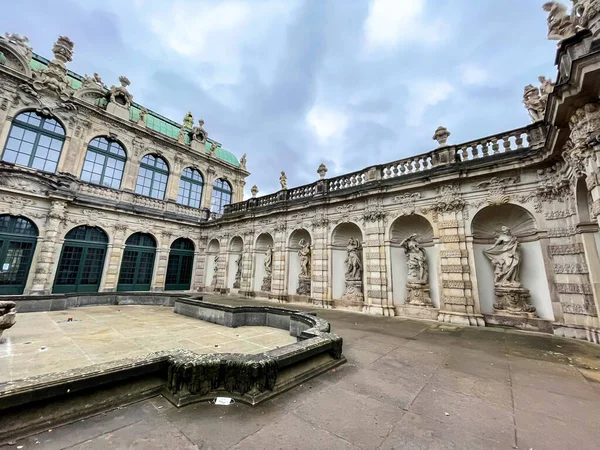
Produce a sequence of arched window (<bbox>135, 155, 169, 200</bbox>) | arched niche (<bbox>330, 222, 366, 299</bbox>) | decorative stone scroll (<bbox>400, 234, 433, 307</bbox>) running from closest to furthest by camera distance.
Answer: decorative stone scroll (<bbox>400, 234, 433, 307</bbox>) < arched niche (<bbox>330, 222, 366, 299</bbox>) < arched window (<bbox>135, 155, 169, 200</bbox>)

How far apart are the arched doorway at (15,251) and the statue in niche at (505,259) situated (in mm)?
21680

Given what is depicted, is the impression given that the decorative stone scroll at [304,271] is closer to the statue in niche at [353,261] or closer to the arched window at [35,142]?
the statue in niche at [353,261]

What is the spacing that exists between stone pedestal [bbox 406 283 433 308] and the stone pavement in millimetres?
4684

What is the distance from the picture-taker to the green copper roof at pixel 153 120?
15.8 m

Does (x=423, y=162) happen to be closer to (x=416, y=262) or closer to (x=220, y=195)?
(x=416, y=262)

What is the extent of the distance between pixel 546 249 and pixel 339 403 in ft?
28.0

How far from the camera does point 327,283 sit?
11.9 metres

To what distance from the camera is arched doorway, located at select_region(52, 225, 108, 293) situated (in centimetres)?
1420

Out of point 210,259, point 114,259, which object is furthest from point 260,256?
point 114,259

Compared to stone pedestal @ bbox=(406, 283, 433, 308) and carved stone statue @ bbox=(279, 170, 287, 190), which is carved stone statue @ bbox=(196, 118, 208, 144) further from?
stone pedestal @ bbox=(406, 283, 433, 308)

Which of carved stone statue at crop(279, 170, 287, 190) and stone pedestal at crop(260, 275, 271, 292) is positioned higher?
carved stone statue at crop(279, 170, 287, 190)

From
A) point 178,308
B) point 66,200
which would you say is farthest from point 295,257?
point 66,200

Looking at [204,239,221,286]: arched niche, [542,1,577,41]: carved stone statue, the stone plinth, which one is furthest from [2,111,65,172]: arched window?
[542,1,577,41]: carved stone statue

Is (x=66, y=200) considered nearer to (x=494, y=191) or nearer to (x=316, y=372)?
(x=316, y=372)
